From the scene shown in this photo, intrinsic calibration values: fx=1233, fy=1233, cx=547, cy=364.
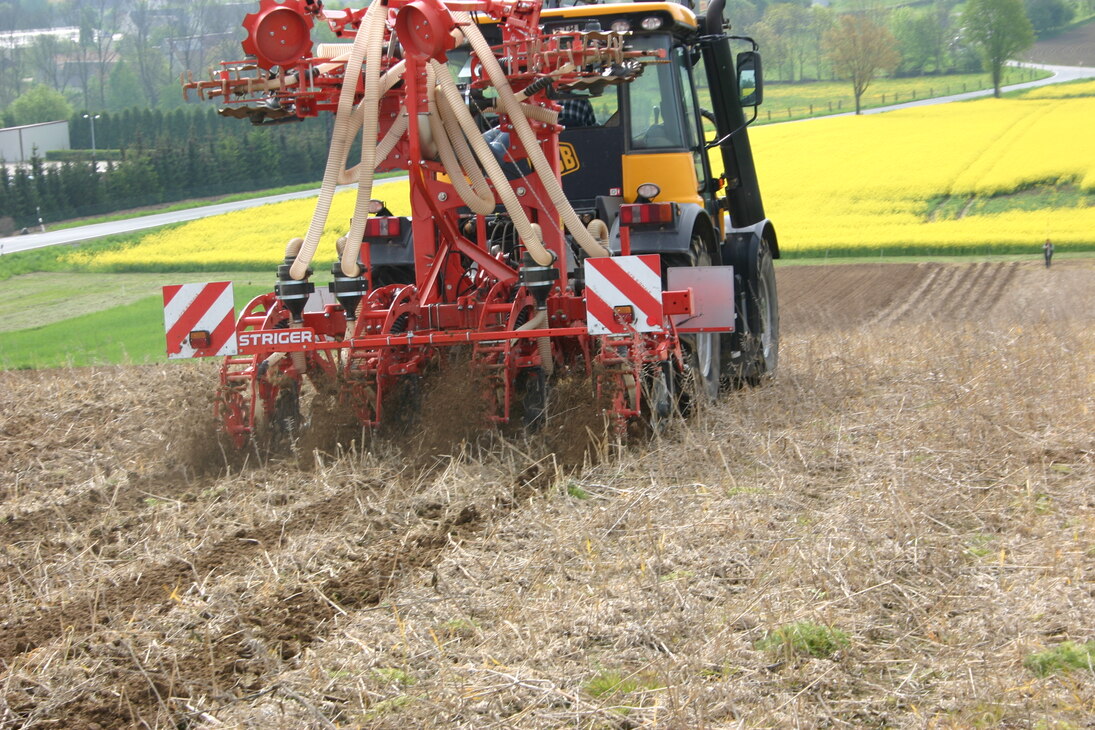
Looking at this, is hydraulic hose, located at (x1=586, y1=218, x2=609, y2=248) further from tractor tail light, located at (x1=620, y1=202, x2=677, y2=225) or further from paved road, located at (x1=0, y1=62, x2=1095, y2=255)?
paved road, located at (x1=0, y1=62, x2=1095, y2=255)

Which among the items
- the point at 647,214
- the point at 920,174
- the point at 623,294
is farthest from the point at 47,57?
the point at 623,294

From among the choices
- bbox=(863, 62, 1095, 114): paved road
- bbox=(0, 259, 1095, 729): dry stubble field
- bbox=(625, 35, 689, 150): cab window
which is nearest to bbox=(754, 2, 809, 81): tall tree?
bbox=(863, 62, 1095, 114): paved road

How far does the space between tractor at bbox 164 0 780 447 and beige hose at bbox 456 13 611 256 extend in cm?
1

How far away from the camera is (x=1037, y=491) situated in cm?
508

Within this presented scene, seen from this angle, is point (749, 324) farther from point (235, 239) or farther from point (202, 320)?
point (235, 239)

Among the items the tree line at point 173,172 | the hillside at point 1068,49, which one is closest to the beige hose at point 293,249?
the tree line at point 173,172

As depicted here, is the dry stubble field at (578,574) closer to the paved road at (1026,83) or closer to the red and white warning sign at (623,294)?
the red and white warning sign at (623,294)

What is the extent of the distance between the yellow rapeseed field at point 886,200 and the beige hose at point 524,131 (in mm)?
20424

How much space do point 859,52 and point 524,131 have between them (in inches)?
2484

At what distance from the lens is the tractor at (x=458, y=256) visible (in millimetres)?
6395

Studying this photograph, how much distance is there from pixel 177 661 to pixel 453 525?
1604 mm

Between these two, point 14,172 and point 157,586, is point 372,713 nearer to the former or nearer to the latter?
point 157,586

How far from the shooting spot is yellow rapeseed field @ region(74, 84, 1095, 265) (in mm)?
29047

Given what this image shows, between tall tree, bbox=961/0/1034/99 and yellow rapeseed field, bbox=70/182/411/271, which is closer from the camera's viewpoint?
yellow rapeseed field, bbox=70/182/411/271
